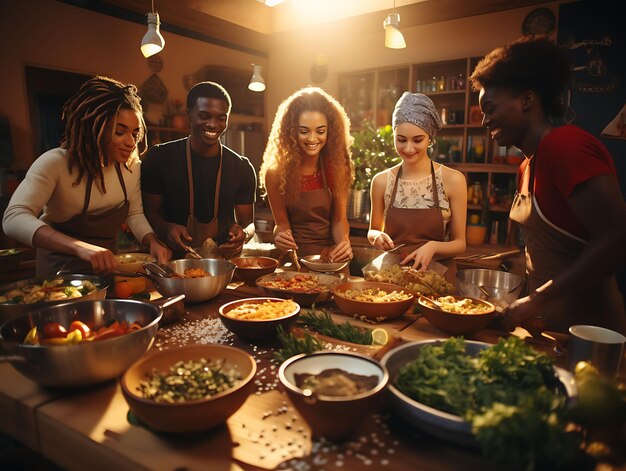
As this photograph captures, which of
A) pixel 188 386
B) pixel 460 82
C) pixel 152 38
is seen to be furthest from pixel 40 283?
pixel 460 82

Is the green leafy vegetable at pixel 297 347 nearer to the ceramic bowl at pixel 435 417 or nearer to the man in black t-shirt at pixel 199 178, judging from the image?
the ceramic bowl at pixel 435 417

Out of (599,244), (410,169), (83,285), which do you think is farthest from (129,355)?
(410,169)

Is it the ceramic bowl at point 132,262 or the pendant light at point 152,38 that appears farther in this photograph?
the pendant light at point 152,38

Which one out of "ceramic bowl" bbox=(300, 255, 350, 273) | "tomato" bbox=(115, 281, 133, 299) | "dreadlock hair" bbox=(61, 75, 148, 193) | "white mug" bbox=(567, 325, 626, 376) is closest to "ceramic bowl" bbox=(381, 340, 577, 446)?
"white mug" bbox=(567, 325, 626, 376)

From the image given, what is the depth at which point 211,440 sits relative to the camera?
1052mm

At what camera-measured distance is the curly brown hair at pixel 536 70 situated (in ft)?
5.94

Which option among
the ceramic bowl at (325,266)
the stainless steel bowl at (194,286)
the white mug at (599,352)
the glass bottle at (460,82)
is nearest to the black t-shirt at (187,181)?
the ceramic bowl at (325,266)

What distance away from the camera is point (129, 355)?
49.7 inches

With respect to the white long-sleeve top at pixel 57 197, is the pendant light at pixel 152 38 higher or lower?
higher

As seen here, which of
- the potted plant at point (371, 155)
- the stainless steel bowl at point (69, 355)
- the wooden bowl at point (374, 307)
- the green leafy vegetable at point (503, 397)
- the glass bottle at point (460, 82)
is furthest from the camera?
the glass bottle at point (460, 82)

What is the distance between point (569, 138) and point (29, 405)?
2.00 meters

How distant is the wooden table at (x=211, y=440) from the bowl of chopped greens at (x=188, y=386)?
0.20 feet

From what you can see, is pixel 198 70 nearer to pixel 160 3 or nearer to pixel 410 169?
pixel 160 3

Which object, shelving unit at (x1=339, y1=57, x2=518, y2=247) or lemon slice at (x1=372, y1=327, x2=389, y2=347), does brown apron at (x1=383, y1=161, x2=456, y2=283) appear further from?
shelving unit at (x1=339, y1=57, x2=518, y2=247)
